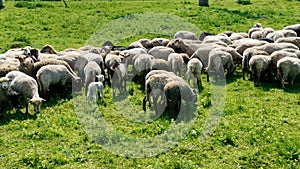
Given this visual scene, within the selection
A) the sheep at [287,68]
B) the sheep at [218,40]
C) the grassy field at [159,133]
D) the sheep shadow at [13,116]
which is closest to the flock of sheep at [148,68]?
the sheep at [287,68]

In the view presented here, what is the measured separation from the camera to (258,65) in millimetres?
15625

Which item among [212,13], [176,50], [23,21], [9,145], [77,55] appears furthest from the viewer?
[212,13]

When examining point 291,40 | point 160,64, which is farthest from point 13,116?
point 291,40

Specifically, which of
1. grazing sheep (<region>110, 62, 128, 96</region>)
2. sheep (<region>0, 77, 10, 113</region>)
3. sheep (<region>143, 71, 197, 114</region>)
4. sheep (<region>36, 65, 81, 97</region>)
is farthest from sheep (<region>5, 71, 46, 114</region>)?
sheep (<region>143, 71, 197, 114</region>)

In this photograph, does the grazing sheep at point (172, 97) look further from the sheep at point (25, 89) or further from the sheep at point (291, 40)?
the sheep at point (291, 40)

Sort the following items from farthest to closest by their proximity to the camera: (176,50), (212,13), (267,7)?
(267,7) < (212,13) < (176,50)

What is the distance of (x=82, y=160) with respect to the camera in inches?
395

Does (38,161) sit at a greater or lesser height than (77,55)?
lesser

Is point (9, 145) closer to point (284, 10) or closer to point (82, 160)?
point (82, 160)

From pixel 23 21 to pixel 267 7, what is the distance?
20.9 m

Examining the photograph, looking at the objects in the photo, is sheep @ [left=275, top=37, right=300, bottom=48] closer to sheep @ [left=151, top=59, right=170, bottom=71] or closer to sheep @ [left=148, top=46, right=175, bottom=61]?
sheep @ [left=148, top=46, right=175, bottom=61]

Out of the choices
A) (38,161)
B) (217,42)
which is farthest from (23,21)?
(38,161)

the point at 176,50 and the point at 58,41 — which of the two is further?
the point at 58,41

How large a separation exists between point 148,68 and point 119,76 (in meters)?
1.31
